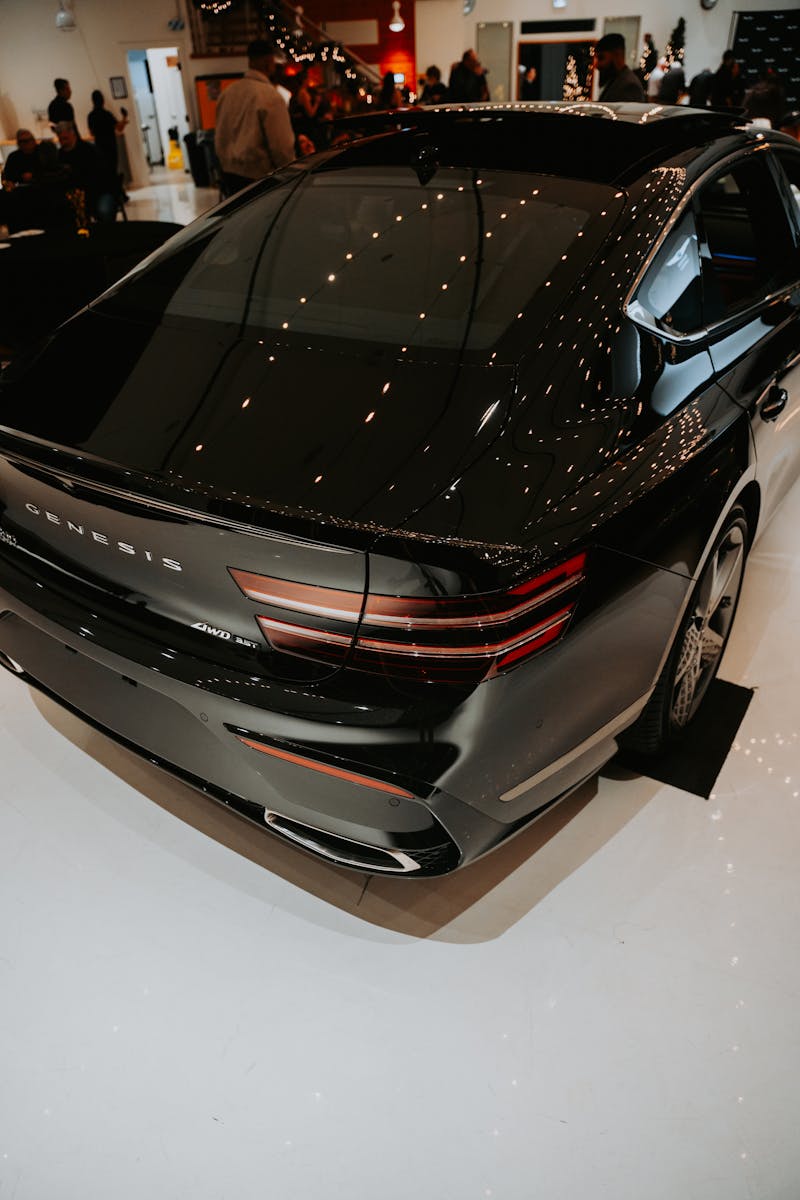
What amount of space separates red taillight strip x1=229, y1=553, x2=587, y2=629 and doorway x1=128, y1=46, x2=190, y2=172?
16693 millimetres

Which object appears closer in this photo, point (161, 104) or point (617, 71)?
point (617, 71)

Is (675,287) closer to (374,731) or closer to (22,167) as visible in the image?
(374,731)

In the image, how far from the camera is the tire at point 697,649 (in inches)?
63.9

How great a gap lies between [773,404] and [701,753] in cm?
78

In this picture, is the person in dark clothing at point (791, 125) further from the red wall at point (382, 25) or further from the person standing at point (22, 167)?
the red wall at point (382, 25)

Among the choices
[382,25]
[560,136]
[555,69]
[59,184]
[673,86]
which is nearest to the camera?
[560,136]

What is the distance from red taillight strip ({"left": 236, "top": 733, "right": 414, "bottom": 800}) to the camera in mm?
1129

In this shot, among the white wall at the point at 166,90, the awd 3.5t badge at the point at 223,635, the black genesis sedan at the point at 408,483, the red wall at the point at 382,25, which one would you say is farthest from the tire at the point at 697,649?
the white wall at the point at 166,90

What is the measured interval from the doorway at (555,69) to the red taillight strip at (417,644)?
1549 centimetres

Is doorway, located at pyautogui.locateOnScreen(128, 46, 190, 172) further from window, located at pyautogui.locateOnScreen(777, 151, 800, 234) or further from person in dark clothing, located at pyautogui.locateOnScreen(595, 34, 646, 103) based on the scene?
window, located at pyautogui.locateOnScreen(777, 151, 800, 234)

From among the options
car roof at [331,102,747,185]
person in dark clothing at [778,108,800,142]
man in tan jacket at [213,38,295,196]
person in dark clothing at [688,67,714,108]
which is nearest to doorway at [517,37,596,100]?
person in dark clothing at [688,67,714,108]

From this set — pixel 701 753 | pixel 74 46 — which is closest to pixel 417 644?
pixel 701 753

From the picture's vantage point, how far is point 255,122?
4.63m

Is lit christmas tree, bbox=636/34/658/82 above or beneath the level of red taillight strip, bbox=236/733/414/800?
beneath
